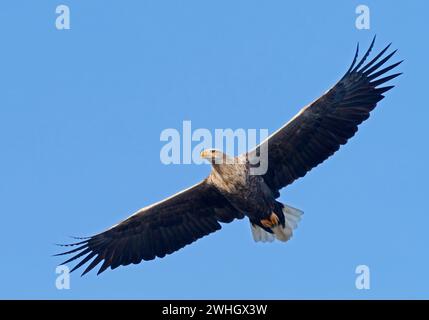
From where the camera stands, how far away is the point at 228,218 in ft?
52.5

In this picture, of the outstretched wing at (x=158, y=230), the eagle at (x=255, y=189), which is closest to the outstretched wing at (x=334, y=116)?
the eagle at (x=255, y=189)

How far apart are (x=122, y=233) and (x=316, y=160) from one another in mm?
2923

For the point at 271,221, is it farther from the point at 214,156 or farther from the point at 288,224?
the point at 214,156

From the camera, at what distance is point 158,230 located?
53.1 feet

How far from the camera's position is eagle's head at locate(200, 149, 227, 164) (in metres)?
15.1

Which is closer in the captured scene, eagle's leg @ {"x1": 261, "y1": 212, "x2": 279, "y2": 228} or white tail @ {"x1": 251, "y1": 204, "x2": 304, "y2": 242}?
eagle's leg @ {"x1": 261, "y1": 212, "x2": 279, "y2": 228}

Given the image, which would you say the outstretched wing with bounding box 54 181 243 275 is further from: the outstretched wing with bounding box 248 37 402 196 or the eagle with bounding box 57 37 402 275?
the outstretched wing with bounding box 248 37 402 196

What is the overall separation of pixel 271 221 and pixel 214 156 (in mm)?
1240

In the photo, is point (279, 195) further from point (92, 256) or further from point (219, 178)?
point (92, 256)

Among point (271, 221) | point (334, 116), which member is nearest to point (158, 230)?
point (271, 221)

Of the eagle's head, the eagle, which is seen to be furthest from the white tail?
the eagle's head
